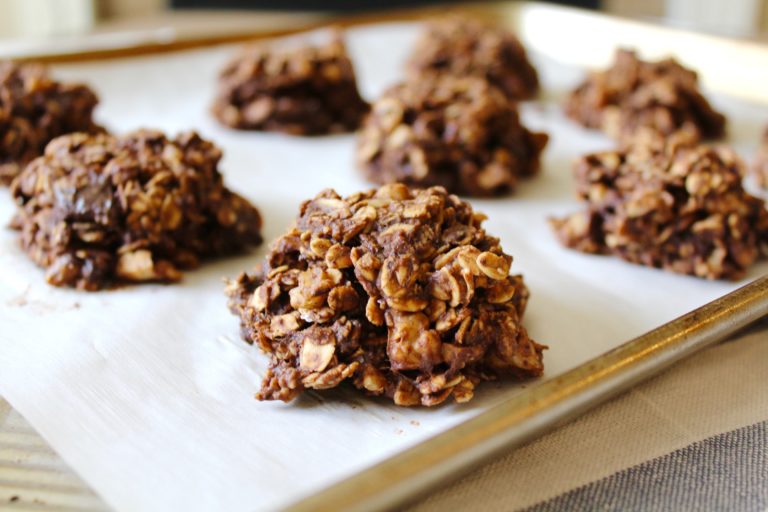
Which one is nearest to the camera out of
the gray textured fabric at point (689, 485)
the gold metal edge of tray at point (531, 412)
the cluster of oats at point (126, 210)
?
the gold metal edge of tray at point (531, 412)

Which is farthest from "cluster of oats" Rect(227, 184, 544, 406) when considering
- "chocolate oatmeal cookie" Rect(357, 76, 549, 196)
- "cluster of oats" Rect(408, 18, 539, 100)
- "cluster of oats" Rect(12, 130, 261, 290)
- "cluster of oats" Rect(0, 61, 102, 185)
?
"cluster of oats" Rect(408, 18, 539, 100)

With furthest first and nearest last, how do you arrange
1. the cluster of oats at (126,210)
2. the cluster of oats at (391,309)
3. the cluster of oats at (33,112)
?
1. the cluster of oats at (33,112)
2. the cluster of oats at (126,210)
3. the cluster of oats at (391,309)

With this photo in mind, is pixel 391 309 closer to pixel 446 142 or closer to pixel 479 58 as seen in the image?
pixel 446 142

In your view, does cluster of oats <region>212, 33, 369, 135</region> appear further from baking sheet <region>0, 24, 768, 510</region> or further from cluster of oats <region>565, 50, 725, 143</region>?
cluster of oats <region>565, 50, 725, 143</region>

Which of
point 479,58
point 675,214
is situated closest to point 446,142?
point 675,214

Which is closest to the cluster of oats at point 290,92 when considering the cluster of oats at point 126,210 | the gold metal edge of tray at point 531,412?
the cluster of oats at point 126,210

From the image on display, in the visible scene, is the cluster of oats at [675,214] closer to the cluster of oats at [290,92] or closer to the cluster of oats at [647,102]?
the cluster of oats at [647,102]
